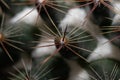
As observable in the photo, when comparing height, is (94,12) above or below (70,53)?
above

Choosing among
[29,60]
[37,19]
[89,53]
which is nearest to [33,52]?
[29,60]

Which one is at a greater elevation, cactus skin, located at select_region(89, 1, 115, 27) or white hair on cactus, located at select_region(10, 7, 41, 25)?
white hair on cactus, located at select_region(10, 7, 41, 25)

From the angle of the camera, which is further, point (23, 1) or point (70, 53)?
point (23, 1)

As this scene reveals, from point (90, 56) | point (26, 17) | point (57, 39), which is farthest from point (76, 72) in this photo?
point (26, 17)

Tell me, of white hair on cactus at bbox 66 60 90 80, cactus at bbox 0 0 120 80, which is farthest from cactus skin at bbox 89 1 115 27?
white hair on cactus at bbox 66 60 90 80

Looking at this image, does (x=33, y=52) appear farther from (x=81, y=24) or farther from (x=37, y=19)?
(x=81, y=24)

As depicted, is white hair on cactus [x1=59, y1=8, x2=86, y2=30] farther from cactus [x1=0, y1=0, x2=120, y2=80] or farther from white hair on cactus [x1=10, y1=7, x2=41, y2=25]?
white hair on cactus [x1=10, y1=7, x2=41, y2=25]

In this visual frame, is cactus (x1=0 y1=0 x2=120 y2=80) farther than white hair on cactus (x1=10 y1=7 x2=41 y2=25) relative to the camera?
No

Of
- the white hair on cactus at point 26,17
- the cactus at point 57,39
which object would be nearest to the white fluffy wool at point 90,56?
the cactus at point 57,39

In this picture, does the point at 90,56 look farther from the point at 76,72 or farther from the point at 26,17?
the point at 26,17
